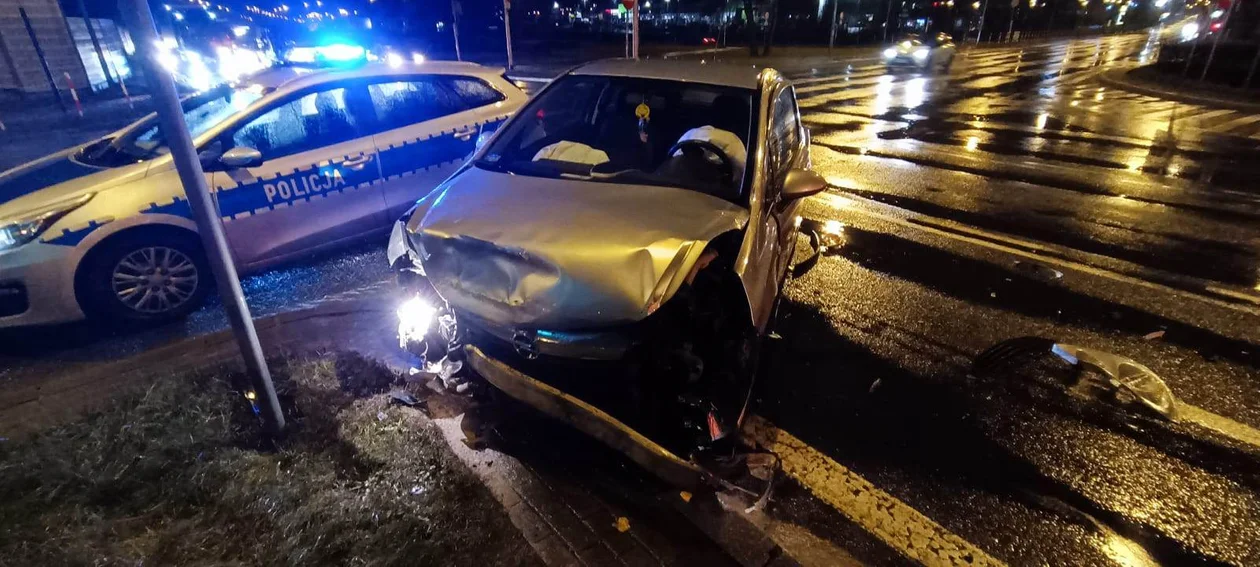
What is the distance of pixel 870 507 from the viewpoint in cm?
281

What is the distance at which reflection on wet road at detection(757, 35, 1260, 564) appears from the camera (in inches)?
110

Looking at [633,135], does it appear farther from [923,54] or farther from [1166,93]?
[923,54]

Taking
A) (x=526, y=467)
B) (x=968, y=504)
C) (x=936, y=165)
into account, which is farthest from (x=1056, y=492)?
(x=936, y=165)

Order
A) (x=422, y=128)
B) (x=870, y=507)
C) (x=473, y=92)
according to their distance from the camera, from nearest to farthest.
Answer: (x=870, y=507), (x=422, y=128), (x=473, y=92)

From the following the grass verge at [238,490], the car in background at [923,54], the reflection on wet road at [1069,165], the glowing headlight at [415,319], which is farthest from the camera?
the car in background at [923,54]

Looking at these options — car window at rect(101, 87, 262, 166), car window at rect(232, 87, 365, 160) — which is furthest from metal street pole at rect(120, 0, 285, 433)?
car window at rect(101, 87, 262, 166)

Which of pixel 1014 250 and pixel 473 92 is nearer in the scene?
pixel 1014 250

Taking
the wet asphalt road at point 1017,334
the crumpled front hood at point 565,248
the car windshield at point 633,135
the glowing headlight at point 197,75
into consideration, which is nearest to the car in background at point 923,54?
the wet asphalt road at point 1017,334

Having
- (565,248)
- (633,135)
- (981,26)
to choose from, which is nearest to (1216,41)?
(633,135)

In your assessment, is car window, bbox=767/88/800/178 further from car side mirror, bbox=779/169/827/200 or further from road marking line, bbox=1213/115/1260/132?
road marking line, bbox=1213/115/1260/132

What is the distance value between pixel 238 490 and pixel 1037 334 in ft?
15.6

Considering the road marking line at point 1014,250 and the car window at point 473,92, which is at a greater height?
the car window at point 473,92

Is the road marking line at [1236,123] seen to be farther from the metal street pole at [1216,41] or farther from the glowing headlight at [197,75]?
the glowing headlight at [197,75]

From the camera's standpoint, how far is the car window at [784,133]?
3.81 meters
